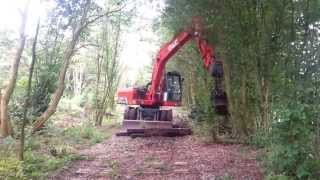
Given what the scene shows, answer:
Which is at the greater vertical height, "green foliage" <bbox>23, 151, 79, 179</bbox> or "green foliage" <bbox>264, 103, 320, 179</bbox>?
"green foliage" <bbox>264, 103, 320, 179</bbox>

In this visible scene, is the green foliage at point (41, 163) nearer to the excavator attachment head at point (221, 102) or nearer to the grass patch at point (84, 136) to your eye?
the grass patch at point (84, 136)

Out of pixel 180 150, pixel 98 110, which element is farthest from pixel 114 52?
pixel 180 150

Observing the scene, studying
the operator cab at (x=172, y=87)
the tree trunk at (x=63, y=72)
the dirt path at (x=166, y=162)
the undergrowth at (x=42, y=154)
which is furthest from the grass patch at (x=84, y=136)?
the operator cab at (x=172, y=87)

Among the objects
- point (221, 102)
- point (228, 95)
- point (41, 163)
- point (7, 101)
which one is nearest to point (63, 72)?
point (7, 101)

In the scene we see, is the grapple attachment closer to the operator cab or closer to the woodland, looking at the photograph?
the woodland

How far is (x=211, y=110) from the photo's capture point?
9297mm

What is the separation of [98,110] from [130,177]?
10458mm

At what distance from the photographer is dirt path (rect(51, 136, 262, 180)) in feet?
20.9

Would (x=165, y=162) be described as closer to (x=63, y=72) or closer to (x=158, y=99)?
(x=63, y=72)

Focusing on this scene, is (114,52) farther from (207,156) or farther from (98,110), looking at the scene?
(207,156)

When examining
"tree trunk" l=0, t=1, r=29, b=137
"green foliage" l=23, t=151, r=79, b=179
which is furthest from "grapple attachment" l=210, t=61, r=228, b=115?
"tree trunk" l=0, t=1, r=29, b=137

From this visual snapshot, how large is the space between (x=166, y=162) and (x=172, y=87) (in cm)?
547

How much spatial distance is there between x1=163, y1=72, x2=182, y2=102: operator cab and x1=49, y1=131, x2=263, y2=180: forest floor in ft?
8.47

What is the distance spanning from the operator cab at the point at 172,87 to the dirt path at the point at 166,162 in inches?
102
